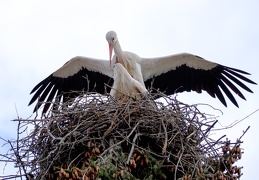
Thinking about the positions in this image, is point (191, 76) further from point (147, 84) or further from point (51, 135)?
point (51, 135)

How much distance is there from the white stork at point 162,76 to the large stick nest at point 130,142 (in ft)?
5.36

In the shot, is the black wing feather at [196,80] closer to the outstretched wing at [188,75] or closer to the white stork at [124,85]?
the outstretched wing at [188,75]

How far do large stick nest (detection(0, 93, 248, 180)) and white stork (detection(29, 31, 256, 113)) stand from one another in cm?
163

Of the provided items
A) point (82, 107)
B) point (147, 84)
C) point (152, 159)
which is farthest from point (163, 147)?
point (147, 84)

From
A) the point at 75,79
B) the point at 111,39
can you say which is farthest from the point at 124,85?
the point at 75,79

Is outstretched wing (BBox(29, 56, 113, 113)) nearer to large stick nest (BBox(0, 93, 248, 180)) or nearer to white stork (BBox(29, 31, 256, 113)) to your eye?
white stork (BBox(29, 31, 256, 113))

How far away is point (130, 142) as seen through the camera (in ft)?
16.1

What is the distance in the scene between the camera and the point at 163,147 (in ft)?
16.2

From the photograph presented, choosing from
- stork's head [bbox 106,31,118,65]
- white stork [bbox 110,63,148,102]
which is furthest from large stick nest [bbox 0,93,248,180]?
stork's head [bbox 106,31,118,65]

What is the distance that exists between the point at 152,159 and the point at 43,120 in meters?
0.92

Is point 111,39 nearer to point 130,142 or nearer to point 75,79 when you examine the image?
point 75,79

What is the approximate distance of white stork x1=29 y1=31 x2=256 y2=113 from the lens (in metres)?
7.00

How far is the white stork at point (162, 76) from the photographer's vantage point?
23.0 feet

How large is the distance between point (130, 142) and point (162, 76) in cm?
229
